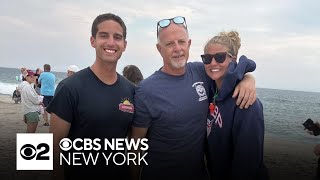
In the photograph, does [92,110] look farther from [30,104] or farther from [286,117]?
[286,117]

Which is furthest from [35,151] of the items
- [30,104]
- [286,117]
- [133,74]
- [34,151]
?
[286,117]

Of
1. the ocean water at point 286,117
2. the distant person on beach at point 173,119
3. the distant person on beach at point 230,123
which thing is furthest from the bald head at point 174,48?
the ocean water at point 286,117

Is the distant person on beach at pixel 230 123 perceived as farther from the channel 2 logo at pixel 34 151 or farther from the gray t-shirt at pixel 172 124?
the channel 2 logo at pixel 34 151

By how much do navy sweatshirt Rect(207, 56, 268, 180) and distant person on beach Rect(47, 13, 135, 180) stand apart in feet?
3.56

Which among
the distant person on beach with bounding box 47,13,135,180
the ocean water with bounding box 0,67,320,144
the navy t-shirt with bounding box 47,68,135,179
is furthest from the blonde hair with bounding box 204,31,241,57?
the ocean water with bounding box 0,67,320,144

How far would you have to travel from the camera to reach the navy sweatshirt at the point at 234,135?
3.15 m

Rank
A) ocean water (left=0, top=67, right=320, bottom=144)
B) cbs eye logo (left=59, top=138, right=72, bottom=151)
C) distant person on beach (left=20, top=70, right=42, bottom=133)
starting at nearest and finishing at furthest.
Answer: cbs eye logo (left=59, top=138, right=72, bottom=151) → distant person on beach (left=20, top=70, right=42, bottom=133) → ocean water (left=0, top=67, right=320, bottom=144)

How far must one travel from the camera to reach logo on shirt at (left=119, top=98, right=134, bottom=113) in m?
3.63

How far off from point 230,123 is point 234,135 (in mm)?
138

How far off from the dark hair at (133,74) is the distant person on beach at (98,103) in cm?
270

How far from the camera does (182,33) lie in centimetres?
406

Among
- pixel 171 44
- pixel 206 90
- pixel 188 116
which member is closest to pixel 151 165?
pixel 188 116

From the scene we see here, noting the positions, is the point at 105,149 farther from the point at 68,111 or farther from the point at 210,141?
the point at 210,141

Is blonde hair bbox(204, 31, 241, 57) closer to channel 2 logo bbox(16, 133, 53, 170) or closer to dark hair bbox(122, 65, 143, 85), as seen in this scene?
channel 2 logo bbox(16, 133, 53, 170)
